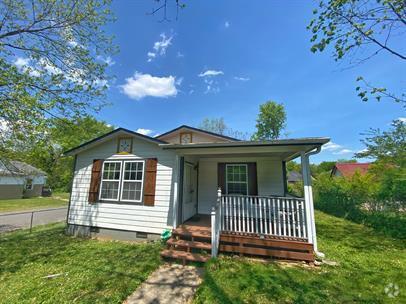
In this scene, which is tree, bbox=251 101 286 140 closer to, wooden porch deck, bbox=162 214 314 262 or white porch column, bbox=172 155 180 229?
white porch column, bbox=172 155 180 229

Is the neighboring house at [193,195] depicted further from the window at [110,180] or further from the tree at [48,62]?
the tree at [48,62]

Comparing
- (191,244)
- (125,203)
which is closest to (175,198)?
(191,244)

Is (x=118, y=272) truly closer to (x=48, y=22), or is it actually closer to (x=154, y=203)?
(x=154, y=203)

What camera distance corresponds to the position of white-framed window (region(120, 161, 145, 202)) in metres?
6.85

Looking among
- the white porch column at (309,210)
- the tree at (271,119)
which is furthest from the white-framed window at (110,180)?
the tree at (271,119)

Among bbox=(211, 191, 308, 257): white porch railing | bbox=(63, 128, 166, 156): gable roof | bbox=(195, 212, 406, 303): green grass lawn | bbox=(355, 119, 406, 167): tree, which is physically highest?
bbox=(355, 119, 406, 167): tree

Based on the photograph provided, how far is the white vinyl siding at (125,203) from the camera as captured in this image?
648 centimetres

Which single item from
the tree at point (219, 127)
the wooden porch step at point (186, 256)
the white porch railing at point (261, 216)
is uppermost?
the tree at point (219, 127)

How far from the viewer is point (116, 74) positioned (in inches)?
314

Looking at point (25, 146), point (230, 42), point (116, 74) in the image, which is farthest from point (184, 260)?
point (230, 42)

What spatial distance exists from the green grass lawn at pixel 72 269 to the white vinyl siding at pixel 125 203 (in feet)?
2.21

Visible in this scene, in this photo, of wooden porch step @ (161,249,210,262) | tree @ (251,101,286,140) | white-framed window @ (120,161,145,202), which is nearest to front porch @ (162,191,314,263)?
wooden porch step @ (161,249,210,262)

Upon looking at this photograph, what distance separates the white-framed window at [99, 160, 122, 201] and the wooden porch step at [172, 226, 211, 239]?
9.70ft

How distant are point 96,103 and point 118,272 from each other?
20.5 ft
